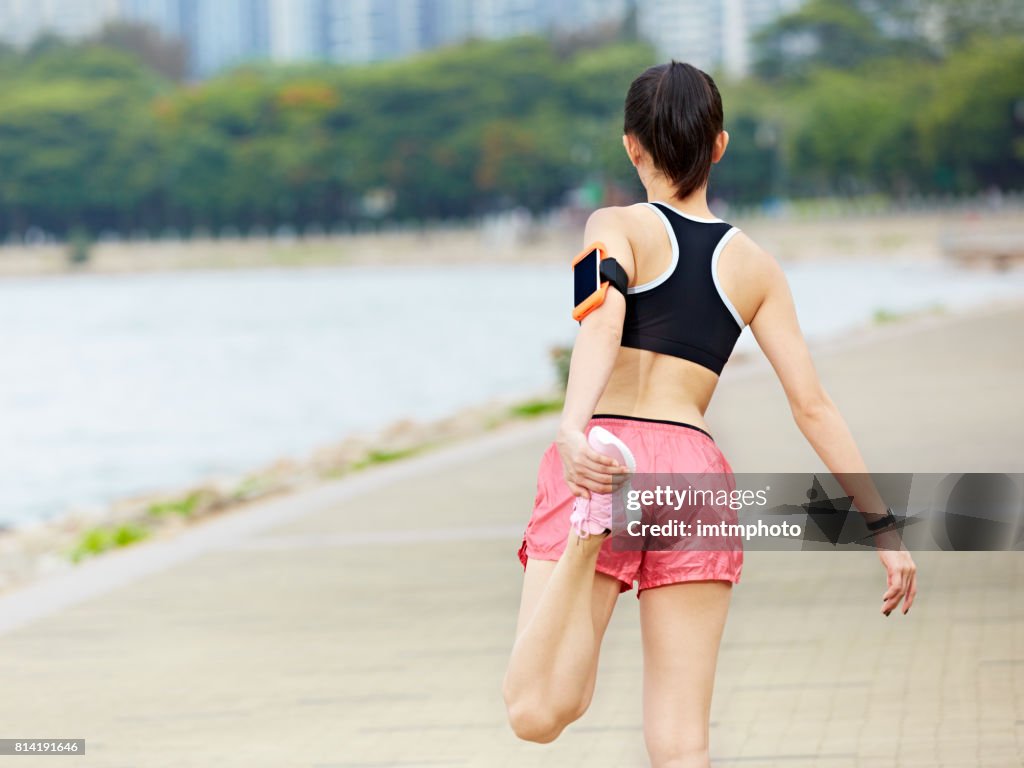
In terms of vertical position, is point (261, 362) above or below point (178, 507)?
below

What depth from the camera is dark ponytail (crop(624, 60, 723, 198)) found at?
302 cm

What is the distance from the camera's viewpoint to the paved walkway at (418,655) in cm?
500

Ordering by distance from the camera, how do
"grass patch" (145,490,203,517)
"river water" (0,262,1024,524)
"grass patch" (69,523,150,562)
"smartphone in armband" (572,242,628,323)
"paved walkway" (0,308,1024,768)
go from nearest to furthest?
1. "smartphone in armband" (572,242,628,323)
2. "paved walkway" (0,308,1024,768)
3. "grass patch" (69,523,150,562)
4. "grass patch" (145,490,203,517)
5. "river water" (0,262,1024,524)

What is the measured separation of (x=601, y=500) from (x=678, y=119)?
2.38 feet

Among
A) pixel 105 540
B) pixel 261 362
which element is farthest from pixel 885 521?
pixel 261 362

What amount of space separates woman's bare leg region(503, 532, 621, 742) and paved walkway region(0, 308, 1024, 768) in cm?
182

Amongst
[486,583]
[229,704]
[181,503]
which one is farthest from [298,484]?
[229,704]

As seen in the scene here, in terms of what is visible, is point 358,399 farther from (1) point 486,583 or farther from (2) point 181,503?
(1) point 486,583

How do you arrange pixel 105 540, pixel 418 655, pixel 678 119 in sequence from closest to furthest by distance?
pixel 678 119 < pixel 418 655 < pixel 105 540

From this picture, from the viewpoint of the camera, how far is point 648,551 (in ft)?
9.92

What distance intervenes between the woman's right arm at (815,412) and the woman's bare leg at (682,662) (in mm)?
309

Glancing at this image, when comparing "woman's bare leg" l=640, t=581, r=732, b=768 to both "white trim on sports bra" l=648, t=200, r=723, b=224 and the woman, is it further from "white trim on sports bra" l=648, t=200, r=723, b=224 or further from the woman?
"white trim on sports bra" l=648, t=200, r=723, b=224

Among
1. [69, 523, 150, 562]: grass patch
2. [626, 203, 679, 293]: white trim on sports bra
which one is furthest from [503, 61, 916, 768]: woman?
[69, 523, 150, 562]: grass patch

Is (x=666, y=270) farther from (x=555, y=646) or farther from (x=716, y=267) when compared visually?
(x=555, y=646)
